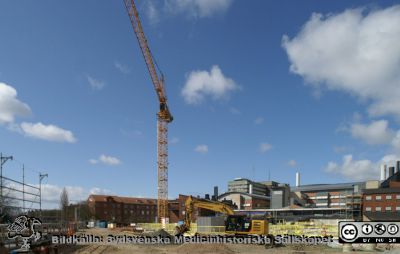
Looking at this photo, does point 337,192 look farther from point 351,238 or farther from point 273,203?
point 351,238

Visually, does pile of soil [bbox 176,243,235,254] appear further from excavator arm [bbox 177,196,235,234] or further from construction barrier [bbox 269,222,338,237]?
construction barrier [bbox 269,222,338,237]

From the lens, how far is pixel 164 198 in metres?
86.1

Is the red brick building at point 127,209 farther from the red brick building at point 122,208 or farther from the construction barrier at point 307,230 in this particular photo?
the construction barrier at point 307,230

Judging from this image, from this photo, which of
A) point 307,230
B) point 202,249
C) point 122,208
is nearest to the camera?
point 202,249

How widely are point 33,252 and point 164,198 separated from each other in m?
66.3

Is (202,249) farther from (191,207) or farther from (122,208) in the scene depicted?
(122,208)

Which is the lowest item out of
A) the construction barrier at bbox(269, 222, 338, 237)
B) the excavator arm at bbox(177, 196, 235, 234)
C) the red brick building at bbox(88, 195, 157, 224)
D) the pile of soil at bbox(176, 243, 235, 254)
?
the red brick building at bbox(88, 195, 157, 224)

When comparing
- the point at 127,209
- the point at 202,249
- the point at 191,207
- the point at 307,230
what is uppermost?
the point at 191,207

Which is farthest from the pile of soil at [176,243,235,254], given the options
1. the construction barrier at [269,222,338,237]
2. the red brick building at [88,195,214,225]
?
the red brick building at [88,195,214,225]

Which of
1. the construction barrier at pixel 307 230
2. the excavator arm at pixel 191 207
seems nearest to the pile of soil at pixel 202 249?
the excavator arm at pixel 191 207

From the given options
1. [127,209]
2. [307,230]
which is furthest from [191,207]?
[127,209]

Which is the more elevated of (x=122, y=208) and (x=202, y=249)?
(x=202, y=249)

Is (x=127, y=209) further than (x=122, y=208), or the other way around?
(x=127, y=209)

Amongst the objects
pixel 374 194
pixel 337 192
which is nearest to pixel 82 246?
pixel 374 194
